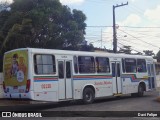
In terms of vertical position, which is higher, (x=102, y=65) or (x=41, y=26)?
(x=41, y=26)

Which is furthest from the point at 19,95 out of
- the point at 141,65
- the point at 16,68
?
the point at 141,65

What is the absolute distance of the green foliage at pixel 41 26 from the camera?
2452cm

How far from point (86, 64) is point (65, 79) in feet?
6.75

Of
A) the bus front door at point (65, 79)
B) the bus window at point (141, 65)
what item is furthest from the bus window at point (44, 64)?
the bus window at point (141, 65)

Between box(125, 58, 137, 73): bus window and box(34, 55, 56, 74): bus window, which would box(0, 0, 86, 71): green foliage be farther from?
box(34, 55, 56, 74): bus window

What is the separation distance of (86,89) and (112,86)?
94.5 inches

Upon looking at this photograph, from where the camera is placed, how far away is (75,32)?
2753cm

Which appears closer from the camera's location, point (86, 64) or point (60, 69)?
point (60, 69)

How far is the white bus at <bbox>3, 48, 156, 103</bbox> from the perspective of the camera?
16.2 meters

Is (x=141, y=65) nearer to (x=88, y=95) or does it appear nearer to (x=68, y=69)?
(x=88, y=95)

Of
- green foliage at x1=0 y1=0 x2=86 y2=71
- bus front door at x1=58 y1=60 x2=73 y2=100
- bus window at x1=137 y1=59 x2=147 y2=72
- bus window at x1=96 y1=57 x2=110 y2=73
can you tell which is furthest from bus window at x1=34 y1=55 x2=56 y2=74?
bus window at x1=137 y1=59 x2=147 y2=72

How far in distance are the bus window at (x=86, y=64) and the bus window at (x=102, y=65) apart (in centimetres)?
45

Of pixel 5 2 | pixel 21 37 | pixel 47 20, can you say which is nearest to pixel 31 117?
pixel 21 37

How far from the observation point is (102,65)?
20.5m
